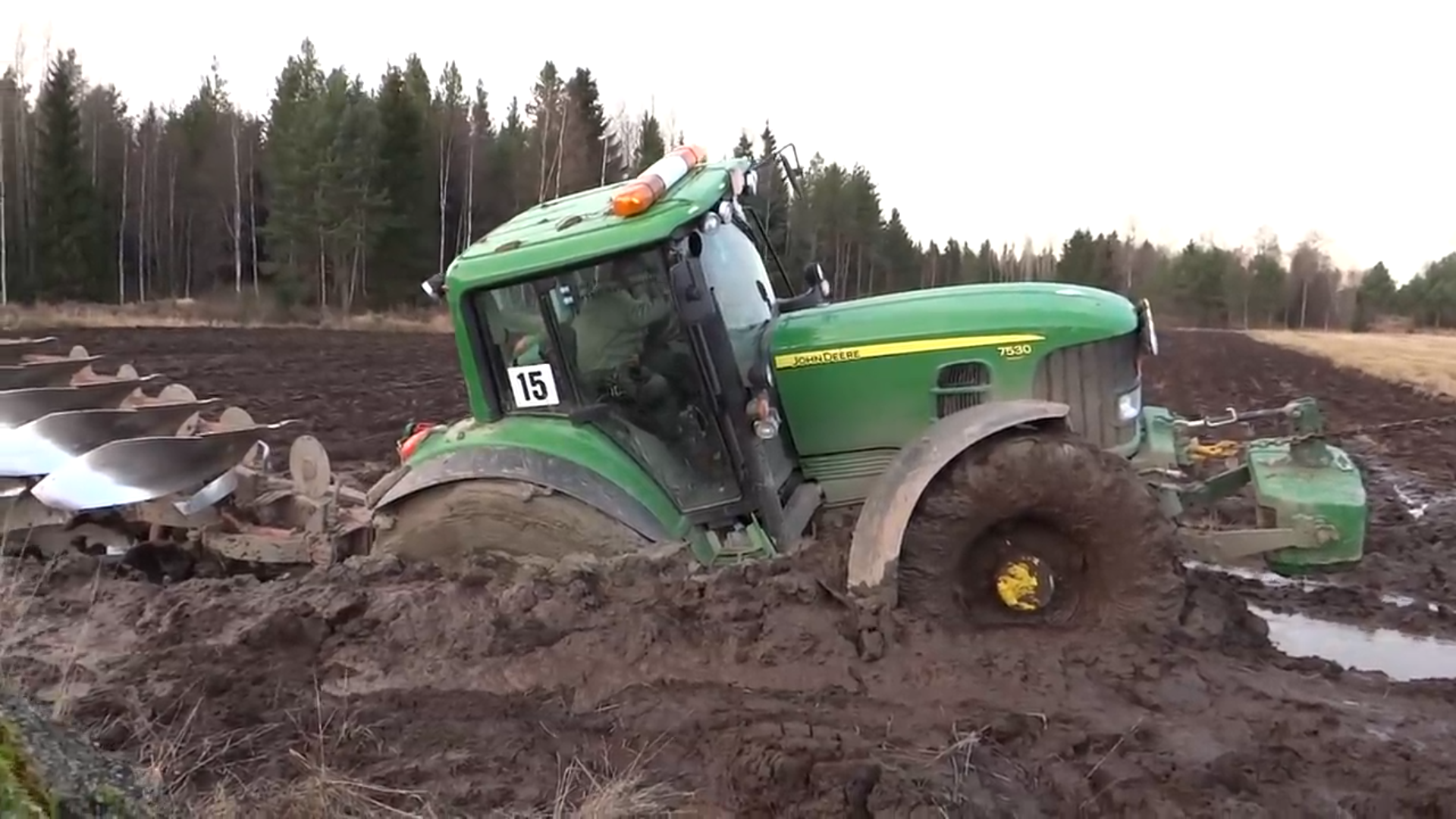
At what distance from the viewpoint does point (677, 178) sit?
5.61m

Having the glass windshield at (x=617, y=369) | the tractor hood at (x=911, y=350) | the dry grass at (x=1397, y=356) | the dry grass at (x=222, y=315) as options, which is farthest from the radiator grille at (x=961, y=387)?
the dry grass at (x=222, y=315)

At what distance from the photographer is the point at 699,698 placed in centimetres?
459

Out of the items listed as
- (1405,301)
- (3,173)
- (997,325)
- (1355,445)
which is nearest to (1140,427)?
(997,325)

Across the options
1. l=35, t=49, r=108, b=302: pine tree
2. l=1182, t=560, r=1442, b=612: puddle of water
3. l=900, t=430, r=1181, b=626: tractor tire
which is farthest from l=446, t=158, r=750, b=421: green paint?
l=35, t=49, r=108, b=302: pine tree

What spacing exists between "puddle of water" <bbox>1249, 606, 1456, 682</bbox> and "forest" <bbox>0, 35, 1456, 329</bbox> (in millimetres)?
29378

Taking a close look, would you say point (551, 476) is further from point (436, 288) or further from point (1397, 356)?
point (1397, 356)

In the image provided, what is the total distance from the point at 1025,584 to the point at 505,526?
2272 millimetres

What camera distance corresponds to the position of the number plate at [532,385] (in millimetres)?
5492

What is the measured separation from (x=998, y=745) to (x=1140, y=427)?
7.81ft

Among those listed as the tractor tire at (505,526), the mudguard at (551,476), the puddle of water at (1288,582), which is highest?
the mudguard at (551,476)

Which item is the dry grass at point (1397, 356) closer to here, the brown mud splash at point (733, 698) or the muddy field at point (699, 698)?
the muddy field at point (699, 698)

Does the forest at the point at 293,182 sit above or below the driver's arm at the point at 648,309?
above

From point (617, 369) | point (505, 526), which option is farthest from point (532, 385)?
point (505, 526)

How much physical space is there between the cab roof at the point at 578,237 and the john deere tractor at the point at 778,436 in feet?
0.04
